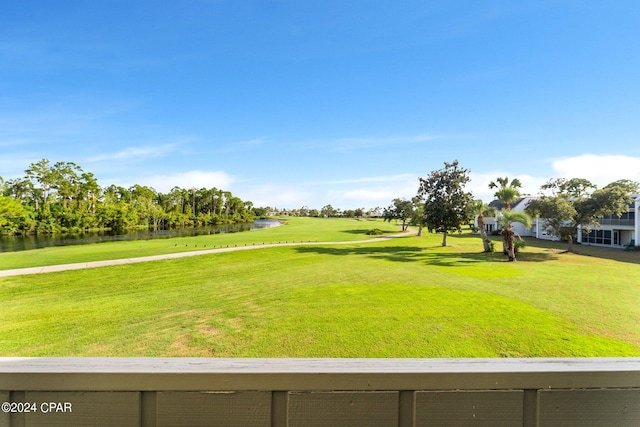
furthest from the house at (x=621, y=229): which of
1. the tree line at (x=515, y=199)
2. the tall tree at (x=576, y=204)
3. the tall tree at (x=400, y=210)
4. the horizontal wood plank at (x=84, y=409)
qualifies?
the horizontal wood plank at (x=84, y=409)

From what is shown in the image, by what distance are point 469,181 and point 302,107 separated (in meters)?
11.4

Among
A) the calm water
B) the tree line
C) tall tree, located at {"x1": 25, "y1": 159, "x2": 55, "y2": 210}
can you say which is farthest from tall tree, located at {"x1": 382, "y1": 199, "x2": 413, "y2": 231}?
tall tree, located at {"x1": 25, "y1": 159, "x2": 55, "y2": 210}

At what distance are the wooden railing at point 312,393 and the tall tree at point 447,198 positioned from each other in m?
13.9

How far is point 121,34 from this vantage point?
2920 millimetres

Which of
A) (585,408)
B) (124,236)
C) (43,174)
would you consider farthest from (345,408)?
(124,236)

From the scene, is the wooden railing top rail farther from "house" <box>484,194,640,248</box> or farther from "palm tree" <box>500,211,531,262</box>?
"house" <box>484,194,640,248</box>

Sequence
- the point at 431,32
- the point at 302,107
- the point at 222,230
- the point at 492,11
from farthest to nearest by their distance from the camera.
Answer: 1. the point at 222,230
2. the point at 302,107
3. the point at 431,32
4. the point at 492,11

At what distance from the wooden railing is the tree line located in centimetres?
1235

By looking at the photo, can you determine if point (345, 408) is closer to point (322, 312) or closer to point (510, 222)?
point (322, 312)

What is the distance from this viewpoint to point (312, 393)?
0.79 metres

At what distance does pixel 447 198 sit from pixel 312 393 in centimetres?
1468

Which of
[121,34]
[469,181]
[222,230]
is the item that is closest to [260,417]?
[121,34]

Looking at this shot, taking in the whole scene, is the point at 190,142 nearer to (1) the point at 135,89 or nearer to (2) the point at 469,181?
(1) the point at 135,89

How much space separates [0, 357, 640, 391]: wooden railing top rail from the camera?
2.48ft
